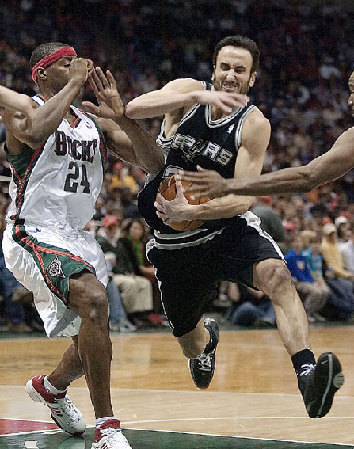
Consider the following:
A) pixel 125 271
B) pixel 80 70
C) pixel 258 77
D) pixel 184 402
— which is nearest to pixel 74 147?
pixel 80 70

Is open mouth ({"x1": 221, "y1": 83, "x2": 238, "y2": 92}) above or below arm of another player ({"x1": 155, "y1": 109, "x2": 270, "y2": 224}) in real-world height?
above

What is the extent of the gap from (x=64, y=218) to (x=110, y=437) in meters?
1.31

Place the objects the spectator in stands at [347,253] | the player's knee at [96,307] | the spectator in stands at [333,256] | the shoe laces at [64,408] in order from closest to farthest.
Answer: the player's knee at [96,307], the shoe laces at [64,408], the spectator in stands at [333,256], the spectator in stands at [347,253]

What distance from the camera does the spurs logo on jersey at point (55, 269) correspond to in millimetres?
4836

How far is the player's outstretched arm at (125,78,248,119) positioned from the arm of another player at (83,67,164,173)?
92mm

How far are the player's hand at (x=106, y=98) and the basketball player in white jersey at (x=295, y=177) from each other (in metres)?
0.91

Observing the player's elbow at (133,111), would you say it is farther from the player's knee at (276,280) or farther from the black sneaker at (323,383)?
the black sneaker at (323,383)

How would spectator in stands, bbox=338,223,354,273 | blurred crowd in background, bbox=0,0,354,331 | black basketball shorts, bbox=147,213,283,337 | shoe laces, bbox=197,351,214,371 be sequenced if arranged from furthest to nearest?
spectator in stands, bbox=338,223,354,273
blurred crowd in background, bbox=0,0,354,331
shoe laces, bbox=197,351,214,371
black basketball shorts, bbox=147,213,283,337

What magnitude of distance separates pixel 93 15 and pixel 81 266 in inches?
690

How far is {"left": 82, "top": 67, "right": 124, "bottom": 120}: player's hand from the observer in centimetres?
519

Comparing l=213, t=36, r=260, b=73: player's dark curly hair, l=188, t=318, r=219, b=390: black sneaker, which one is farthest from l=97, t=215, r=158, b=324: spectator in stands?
l=213, t=36, r=260, b=73: player's dark curly hair

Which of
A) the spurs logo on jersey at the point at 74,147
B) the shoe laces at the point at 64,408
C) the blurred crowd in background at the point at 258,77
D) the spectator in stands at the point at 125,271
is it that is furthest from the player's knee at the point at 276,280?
the spectator in stands at the point at 125,271

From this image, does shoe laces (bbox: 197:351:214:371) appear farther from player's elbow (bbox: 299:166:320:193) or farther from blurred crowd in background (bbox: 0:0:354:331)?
blurred crowd in background (bbox: 0:0:354:331)

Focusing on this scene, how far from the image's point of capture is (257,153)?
5.23 meters
